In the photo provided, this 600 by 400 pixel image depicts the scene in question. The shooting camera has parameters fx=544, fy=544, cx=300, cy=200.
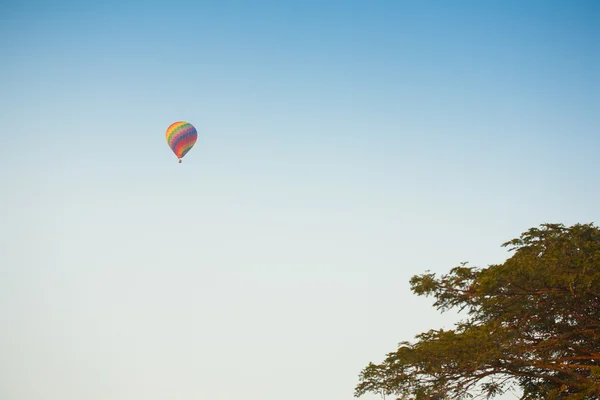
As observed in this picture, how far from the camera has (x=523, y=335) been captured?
49.8ft

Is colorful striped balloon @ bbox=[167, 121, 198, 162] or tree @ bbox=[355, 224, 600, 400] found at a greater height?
colorful striped balloon @ bbox=[167, 121, 198, 162]

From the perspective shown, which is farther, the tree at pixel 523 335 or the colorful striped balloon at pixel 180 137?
the colorful striped balloon at pixel 180 137

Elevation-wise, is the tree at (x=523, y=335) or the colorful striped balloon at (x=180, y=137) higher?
the colorful striped balloon at (x=180, y=137)

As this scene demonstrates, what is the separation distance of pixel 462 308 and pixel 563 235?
378 cm

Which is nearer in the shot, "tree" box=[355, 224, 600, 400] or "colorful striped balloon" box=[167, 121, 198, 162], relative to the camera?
"tree" box=[355, 224, 600, 400]

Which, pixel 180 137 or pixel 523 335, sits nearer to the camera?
pixel 523 335

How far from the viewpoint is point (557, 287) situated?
13.8 meters

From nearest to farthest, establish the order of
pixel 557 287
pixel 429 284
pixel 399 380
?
pixel 557 287 → pixel 399 380 → pixel 429 284

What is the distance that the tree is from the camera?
13.8 metres

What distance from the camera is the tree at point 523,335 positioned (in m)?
13.8

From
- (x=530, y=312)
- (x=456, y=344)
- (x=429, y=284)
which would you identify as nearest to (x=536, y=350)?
(x=530, y=312)

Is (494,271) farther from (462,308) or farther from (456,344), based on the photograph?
(462,308)

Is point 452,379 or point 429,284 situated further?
point 429,284

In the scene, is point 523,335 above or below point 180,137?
below
